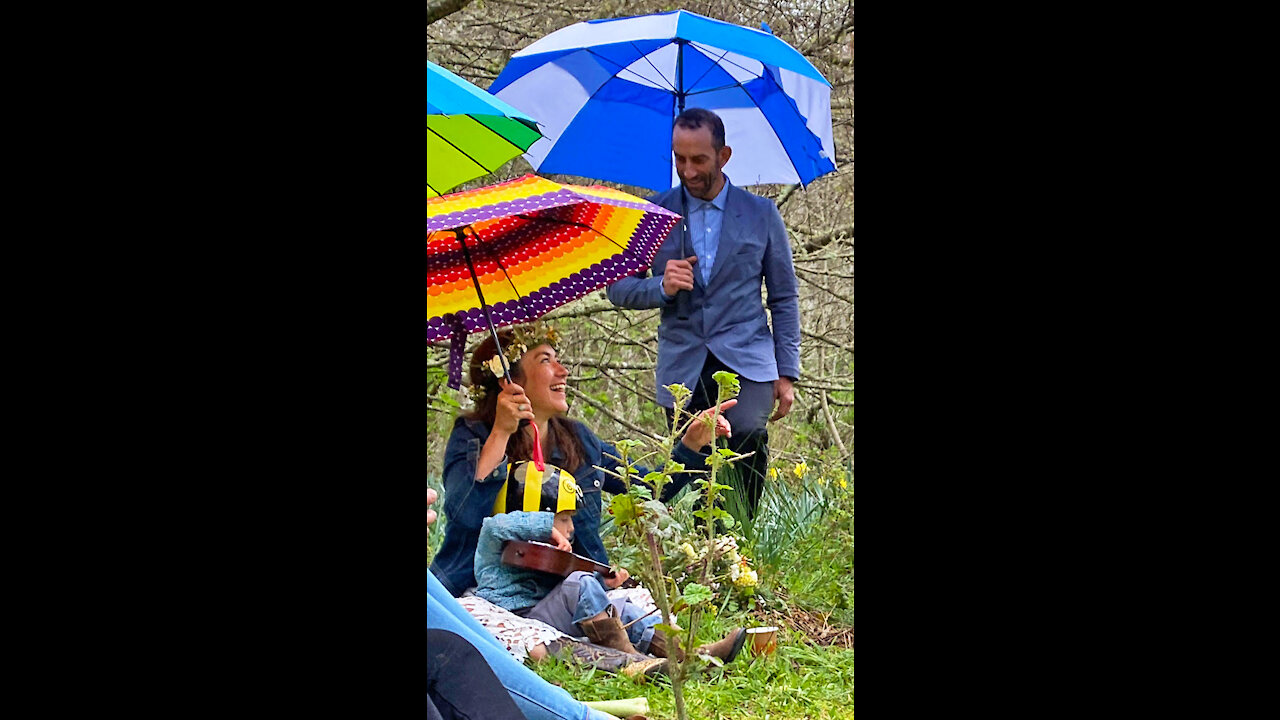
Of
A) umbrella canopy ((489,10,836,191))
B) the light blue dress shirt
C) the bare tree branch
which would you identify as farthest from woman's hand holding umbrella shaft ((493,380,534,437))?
the bare tree branch

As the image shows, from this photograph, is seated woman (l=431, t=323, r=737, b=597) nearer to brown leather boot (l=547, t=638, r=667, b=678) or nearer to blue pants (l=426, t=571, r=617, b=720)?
brown leather boot (l=547, t=638, r=667, b=678)

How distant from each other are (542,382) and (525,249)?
15.4 inches

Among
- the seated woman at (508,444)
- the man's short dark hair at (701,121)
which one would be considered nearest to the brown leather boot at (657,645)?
the seated woman at (508,444)

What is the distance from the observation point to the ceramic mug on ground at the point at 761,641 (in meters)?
3.61

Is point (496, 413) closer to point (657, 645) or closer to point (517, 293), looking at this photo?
point (517, 293)

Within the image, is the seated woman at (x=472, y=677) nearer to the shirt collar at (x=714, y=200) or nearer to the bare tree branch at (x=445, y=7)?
the shirt collar at (x=714, y=200)

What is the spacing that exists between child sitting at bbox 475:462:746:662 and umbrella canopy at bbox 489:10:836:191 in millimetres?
1602

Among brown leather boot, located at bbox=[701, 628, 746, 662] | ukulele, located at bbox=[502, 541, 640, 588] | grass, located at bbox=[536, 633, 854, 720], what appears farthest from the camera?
brown leather boot, located at bbox=[701, 628, 746, 662]

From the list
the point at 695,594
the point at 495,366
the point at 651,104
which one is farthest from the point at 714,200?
the point at 695,594

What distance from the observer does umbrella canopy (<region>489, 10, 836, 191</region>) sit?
4461 millimetres

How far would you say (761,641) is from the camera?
3.62 metres

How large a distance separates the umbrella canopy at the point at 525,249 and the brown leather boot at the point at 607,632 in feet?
2.71

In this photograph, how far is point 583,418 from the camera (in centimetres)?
625
